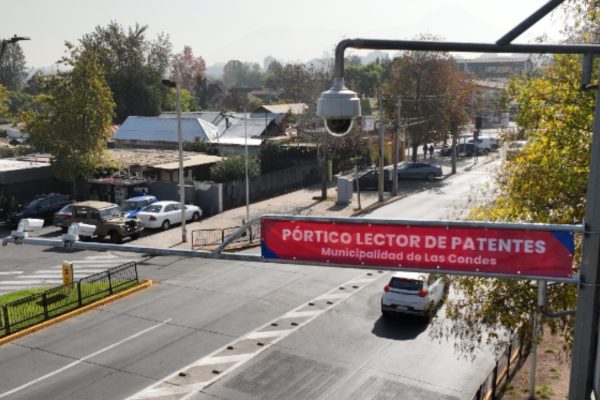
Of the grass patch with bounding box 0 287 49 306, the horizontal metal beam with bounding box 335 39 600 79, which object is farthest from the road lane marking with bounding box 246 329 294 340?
the horizontal metal beam with bounding box 335 39 600 79

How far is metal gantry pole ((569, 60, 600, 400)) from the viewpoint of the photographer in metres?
6.17

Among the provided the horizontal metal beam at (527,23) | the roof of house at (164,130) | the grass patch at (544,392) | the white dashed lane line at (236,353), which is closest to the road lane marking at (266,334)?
the white dashed lane line at (236,353)

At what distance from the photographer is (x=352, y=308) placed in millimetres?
20984

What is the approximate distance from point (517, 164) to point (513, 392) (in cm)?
542

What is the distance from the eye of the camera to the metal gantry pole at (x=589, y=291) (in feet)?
20.2

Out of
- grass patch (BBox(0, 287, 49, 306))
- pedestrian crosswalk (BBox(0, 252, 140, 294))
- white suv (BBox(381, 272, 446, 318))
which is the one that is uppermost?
white suv (BBox(381, 272, 446, 318))

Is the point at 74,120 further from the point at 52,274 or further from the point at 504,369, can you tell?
the point at 504,369

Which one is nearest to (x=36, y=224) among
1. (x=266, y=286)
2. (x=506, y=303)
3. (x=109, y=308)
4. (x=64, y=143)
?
(x=506, y=303)

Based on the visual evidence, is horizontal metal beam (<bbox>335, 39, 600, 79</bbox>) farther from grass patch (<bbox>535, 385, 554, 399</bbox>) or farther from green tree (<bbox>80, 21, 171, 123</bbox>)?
green tree (<bbox>80, 21, 171, 123</bbox>)

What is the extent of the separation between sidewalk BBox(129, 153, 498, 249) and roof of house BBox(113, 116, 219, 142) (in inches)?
491

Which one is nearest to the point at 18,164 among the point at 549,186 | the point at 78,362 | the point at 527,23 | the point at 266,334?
the point at 78,362

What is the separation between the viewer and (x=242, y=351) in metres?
17.2

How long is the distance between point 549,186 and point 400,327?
8.65m

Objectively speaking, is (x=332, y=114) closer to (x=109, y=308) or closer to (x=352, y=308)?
(x=352, y=308)
